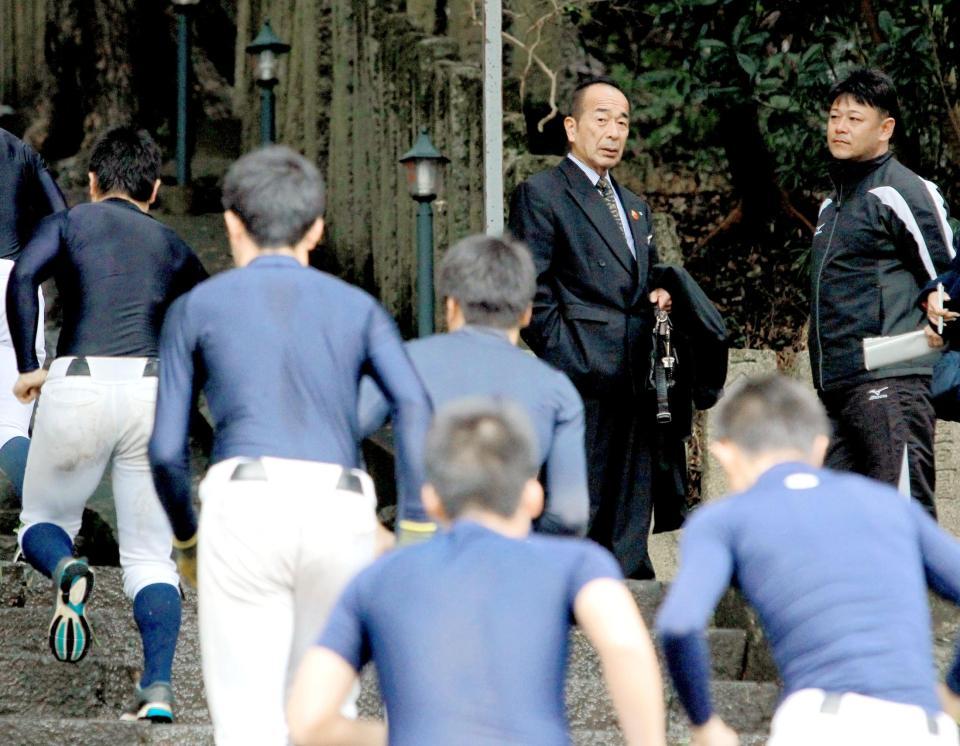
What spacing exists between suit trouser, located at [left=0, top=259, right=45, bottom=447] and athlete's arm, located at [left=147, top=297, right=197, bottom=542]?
234 centimetres

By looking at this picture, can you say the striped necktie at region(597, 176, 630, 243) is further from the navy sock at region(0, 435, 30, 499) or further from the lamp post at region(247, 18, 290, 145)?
the lamp post at region(247, 18, 290, 145)

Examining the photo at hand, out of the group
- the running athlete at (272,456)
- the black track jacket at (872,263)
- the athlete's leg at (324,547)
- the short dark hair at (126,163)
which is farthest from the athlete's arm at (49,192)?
the athlete's leg at (324,547)

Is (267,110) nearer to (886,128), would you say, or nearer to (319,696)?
(886,128)

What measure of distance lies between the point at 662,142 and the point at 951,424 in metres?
5.20

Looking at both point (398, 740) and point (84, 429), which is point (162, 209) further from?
point (398, 740)

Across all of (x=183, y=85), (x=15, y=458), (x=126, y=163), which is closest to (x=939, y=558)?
(x=126, y=163)

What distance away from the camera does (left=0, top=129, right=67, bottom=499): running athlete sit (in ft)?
23.7

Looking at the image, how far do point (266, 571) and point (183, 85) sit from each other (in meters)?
9.66

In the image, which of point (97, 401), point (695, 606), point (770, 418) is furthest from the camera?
point (97, 401)

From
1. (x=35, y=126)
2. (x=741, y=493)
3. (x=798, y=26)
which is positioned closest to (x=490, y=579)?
(x=741, y=493)

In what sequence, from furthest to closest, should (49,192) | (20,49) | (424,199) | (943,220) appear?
(20,49) < (424,199) < (49,192) < (943,220)

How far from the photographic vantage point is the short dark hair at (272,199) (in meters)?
4.94

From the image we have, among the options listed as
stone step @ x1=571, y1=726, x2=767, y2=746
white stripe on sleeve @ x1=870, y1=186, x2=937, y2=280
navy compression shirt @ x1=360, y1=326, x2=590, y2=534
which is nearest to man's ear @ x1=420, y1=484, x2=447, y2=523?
navy compression shirt @ x1=360, y1=326, x2=590, y2=534

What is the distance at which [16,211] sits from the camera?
742 cm
